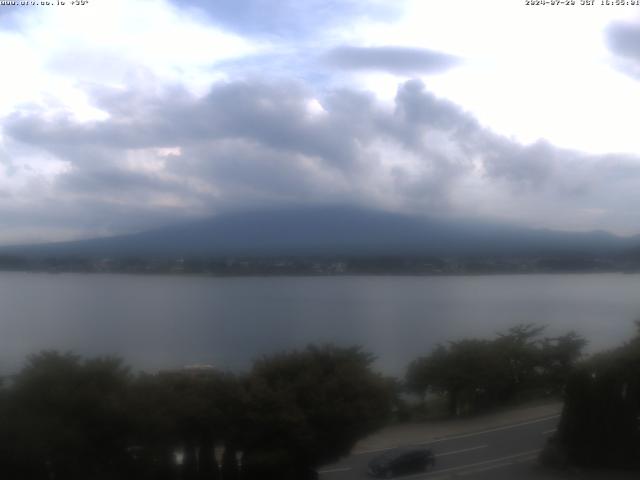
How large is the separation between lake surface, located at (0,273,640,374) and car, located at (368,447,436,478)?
3010 mm

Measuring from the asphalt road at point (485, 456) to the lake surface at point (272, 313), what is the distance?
2.81 m

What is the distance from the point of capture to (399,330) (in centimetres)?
2795

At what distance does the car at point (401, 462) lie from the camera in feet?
34.7

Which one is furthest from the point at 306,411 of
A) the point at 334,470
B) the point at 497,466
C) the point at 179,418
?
the point at 497,466

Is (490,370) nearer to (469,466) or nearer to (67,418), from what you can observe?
(469,466)

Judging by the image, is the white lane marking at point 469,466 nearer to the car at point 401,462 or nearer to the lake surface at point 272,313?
the car at point 401,462

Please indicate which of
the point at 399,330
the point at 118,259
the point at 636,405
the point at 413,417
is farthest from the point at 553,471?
the point at 118,259

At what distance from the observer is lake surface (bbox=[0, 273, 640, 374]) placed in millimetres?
20375

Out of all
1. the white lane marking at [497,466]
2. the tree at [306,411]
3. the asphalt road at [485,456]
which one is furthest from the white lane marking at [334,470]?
the white lane marking at [497,466]

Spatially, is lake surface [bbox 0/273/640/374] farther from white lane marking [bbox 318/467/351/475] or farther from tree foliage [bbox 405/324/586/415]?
white lane marking [bbox 318/467/351/475]

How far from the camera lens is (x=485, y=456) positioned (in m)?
11.3

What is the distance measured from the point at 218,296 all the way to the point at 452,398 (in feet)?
83.0

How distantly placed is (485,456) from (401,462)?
5.04ft

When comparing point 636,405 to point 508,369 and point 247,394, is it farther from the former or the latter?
point 247,394
